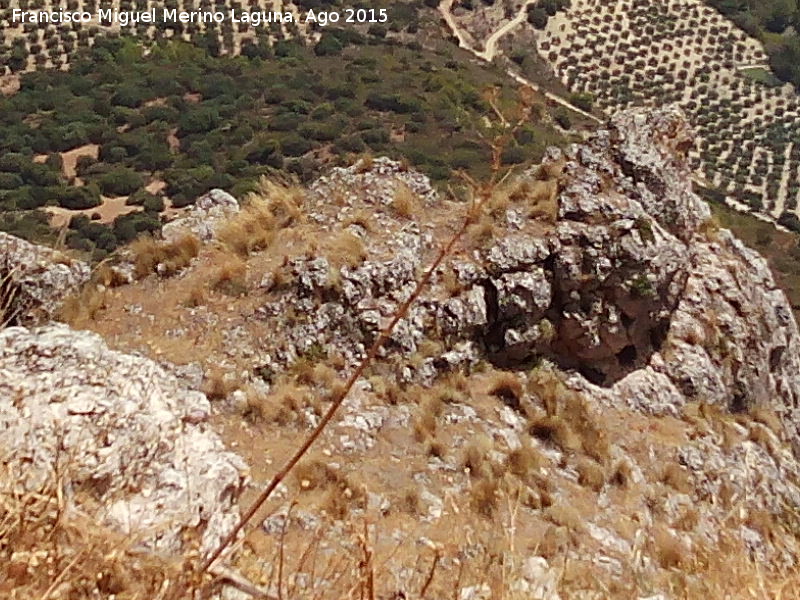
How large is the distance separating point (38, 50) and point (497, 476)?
50.4 m

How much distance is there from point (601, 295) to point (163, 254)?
14.3ft

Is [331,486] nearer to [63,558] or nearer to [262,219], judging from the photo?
[262,219]

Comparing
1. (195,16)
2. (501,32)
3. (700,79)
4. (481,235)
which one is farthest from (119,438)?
(501,32)

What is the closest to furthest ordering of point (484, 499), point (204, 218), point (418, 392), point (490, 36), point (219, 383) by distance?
point (484, 499)
point (219, 383)
point (418, 392)
point (204, 218)
point (490, 36)

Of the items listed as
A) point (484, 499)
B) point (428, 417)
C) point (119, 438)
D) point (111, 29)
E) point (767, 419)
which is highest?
point (119, 438)

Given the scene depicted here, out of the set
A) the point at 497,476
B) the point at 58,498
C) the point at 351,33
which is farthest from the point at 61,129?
the point at 58,498

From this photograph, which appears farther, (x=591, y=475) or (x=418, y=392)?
(x=418, y=392)

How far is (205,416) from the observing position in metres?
4.23

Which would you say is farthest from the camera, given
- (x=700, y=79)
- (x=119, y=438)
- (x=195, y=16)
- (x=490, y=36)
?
(x=490, y=36)

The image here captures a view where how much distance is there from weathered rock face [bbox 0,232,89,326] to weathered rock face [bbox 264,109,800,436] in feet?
5.86

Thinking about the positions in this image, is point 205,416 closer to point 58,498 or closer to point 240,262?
point 58,498

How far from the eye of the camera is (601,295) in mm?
9188

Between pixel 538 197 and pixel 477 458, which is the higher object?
pixel 538 197

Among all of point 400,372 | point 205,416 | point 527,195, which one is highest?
point 205,416
